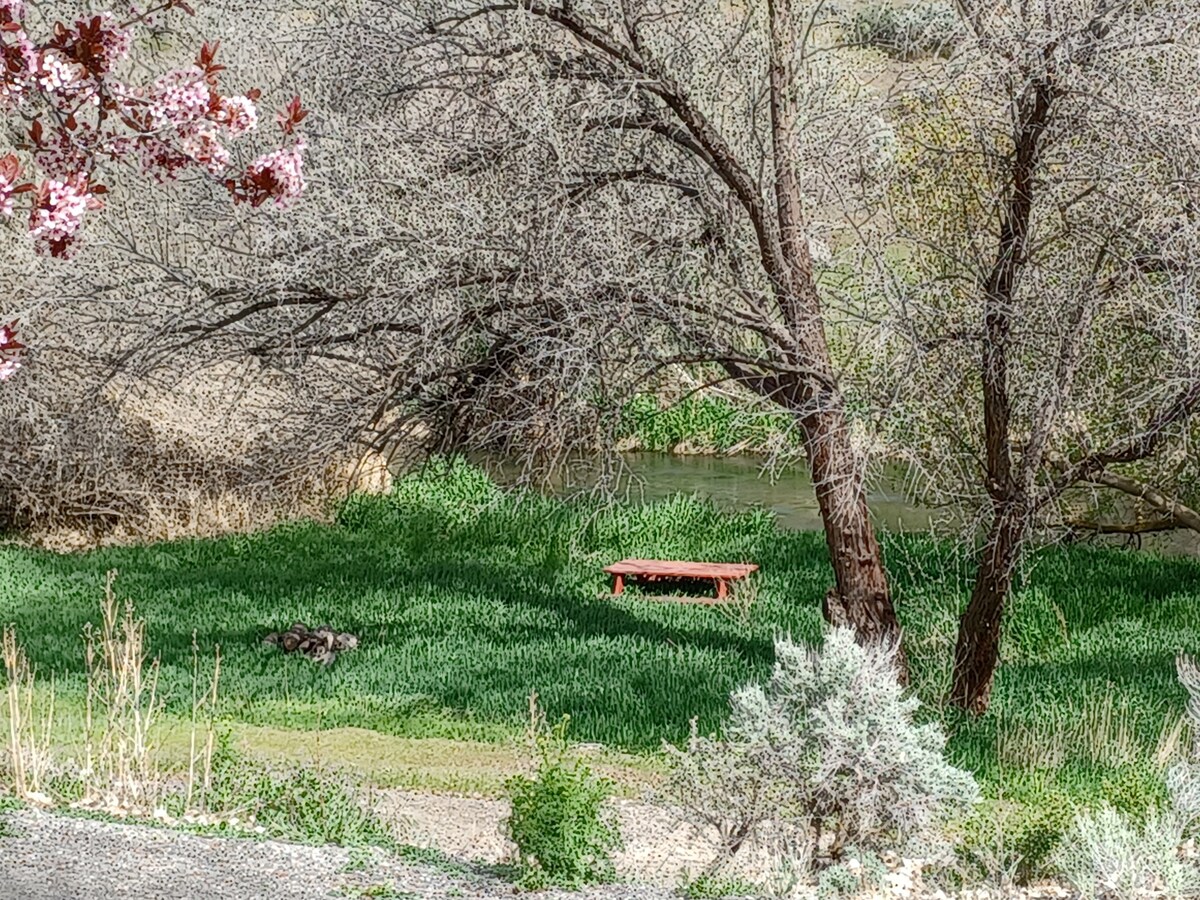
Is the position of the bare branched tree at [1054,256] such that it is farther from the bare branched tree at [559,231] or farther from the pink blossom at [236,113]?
the pink blossom at [236,113]

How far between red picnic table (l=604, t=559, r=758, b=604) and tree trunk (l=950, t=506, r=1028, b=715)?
3809 mm

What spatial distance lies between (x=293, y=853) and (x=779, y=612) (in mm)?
8114

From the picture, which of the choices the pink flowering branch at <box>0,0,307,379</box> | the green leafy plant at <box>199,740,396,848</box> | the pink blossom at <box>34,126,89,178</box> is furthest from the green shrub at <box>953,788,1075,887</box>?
the pink blossom at <box>34,126,89,178</box>

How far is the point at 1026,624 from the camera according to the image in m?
12.9

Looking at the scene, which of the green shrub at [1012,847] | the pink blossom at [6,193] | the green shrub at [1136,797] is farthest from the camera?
the green shrub at [1136,797]

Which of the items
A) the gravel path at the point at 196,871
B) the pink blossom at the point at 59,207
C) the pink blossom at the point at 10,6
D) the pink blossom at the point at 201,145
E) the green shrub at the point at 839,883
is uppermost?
the pink blossom at the point at 10,6

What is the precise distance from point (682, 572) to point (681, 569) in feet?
0.49

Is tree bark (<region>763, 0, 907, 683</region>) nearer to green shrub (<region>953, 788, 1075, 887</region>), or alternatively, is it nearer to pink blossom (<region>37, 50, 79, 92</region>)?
green shrub (<region>953, 788, 1075, 887</region>)

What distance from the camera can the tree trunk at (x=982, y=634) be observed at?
9.56 metres

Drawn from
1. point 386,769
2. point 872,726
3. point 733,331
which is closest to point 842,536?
point 733,331

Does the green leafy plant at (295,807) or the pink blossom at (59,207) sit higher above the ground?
the pink blossom at (59,207)

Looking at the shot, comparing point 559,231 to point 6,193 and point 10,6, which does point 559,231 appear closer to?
point 10,6

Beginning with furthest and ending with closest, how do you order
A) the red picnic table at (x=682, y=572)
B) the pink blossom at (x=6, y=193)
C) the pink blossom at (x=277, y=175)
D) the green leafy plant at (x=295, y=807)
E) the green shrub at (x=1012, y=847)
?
the red picnic table at (x=682, y=572), the green leafy plant at (x=295, y=807), the green shrub at (x=1012, y=847), the pink blossom at (x=277, y=175), the pink blossom at (x=6, y=193)

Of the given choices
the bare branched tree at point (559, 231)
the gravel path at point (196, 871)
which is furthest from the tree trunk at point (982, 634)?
the gravel path at point (196, 871)
